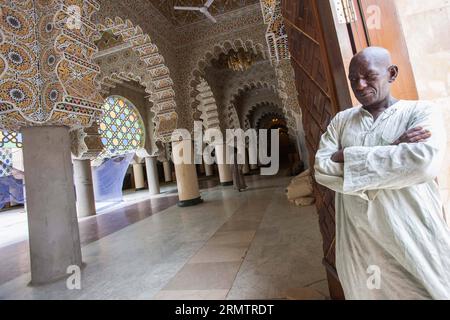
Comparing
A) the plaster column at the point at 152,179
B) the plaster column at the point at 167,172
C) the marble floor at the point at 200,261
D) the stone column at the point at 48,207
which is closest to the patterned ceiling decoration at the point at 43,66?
the stone column at the point at 48,207

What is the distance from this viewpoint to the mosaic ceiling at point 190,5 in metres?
5.95

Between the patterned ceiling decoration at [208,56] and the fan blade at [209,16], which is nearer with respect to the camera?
the fan blade at [209,16]

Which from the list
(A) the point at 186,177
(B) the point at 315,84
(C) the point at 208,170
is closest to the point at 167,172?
(C) the point at 208,170

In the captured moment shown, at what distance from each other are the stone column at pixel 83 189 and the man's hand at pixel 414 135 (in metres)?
7.64

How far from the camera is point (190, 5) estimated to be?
19.9ft

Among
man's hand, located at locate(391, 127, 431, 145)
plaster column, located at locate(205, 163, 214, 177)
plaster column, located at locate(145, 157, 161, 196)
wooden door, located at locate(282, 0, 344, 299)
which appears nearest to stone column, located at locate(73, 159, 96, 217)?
plaster column, located at locate(145, 157, 161, 196)

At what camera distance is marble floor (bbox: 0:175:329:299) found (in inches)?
80.5

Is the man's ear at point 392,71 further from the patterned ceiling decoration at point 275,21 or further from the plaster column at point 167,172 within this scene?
the plaster column at point 167,172

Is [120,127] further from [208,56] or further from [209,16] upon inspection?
[209,16]

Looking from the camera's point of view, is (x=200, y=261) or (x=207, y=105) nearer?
(x=200, y=261)

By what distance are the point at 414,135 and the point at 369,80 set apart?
27 cm

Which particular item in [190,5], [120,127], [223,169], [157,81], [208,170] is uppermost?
[190,5]

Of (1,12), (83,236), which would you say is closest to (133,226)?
(83,236)
